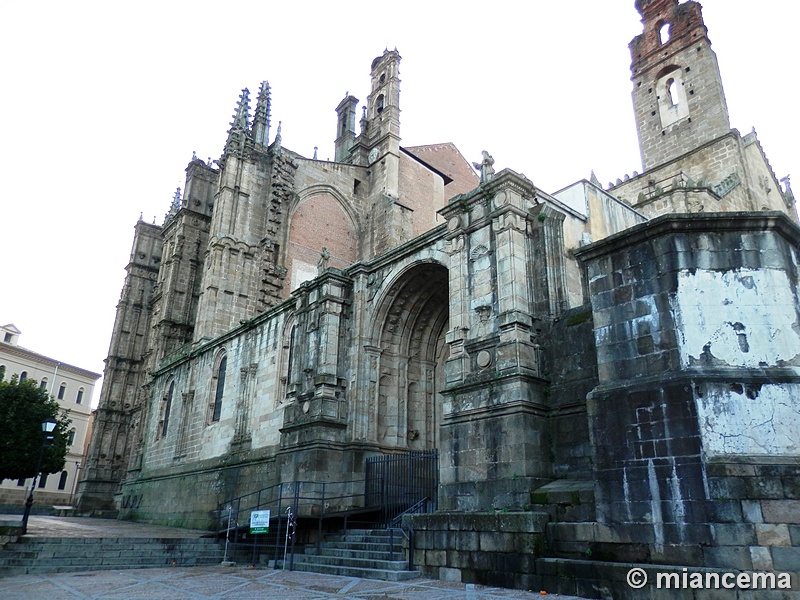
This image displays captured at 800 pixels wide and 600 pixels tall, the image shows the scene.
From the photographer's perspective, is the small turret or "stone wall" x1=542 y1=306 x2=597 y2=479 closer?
"stone wall" x1=542 y1=306 x2=597 y2=479

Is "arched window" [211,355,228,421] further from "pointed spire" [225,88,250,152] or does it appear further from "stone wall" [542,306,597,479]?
"stone wall" [542,306,597,479]

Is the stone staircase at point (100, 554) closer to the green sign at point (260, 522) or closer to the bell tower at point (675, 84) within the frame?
the green sign at point (260, 522)

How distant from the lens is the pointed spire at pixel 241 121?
101ft

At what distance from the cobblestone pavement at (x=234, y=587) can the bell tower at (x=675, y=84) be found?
1236 inches

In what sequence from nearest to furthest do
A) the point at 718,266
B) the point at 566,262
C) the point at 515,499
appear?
the point at 718,266, the point at 515,499, the point at 566,262

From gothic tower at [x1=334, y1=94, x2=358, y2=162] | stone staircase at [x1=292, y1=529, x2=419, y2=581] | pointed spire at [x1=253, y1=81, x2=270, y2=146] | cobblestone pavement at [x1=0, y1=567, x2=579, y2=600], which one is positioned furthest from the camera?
gothic tower at [x1=334, y1=94, x2=358, y2=162]

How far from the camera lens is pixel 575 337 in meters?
10.9

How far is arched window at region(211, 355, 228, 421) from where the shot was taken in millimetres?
23108

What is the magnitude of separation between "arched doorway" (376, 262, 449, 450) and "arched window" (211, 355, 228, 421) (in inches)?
358

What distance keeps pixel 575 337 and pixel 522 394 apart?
145 cm

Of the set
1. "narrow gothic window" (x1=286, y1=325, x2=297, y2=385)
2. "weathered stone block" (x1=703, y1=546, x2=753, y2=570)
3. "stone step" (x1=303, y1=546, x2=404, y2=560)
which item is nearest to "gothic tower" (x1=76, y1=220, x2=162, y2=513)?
"narrow gothic window" (x1=286, y1=325, x2=297, y2=385)

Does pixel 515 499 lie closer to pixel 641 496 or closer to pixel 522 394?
pixel 522 394

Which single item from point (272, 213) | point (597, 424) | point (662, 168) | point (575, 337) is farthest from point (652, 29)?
point (597, 424)

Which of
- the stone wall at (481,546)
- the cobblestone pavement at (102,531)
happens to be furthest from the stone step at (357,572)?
the cobblestone pavement at (102,531)
